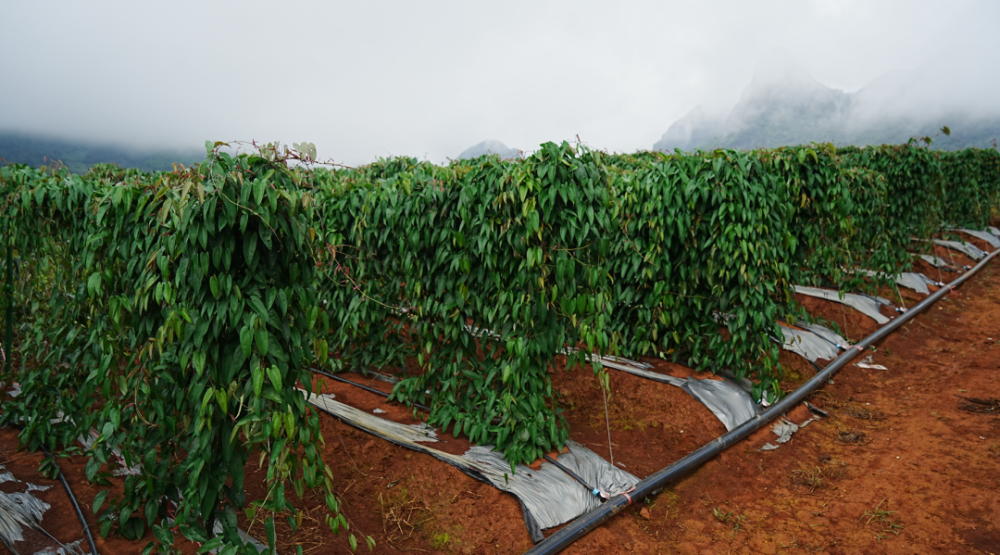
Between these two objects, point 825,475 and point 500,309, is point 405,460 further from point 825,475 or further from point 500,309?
point 825,475

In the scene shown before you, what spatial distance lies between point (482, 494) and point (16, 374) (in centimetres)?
325

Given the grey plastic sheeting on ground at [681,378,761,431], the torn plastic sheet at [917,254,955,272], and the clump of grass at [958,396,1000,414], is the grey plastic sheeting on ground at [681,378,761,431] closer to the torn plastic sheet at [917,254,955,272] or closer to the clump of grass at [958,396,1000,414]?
the clump of grass at [958,396,1000,414]

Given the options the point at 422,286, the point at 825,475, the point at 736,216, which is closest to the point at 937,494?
the point at 825,475

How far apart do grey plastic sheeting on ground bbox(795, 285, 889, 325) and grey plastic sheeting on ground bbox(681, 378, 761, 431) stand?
3020mm

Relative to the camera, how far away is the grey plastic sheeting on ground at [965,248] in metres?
9.57

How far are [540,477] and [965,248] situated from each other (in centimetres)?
1133

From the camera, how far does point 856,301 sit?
250 inches

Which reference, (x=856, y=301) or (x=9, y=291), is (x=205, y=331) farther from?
(x=856, y=301)

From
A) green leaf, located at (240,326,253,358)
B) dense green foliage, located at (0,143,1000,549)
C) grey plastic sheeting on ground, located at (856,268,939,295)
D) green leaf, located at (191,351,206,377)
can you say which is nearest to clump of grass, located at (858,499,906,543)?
dense green foliage, located at (0,143,1000,549)

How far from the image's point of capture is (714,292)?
4.01 meters

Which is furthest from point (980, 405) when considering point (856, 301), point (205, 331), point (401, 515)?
point (205, 331)

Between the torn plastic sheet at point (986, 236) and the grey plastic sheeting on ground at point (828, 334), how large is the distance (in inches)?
339

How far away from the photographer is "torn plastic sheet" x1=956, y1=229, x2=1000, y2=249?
1076 cm

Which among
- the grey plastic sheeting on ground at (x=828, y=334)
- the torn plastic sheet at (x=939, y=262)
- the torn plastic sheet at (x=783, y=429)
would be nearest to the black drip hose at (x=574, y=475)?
the torn plastic sheet at (x=783, y=429)
